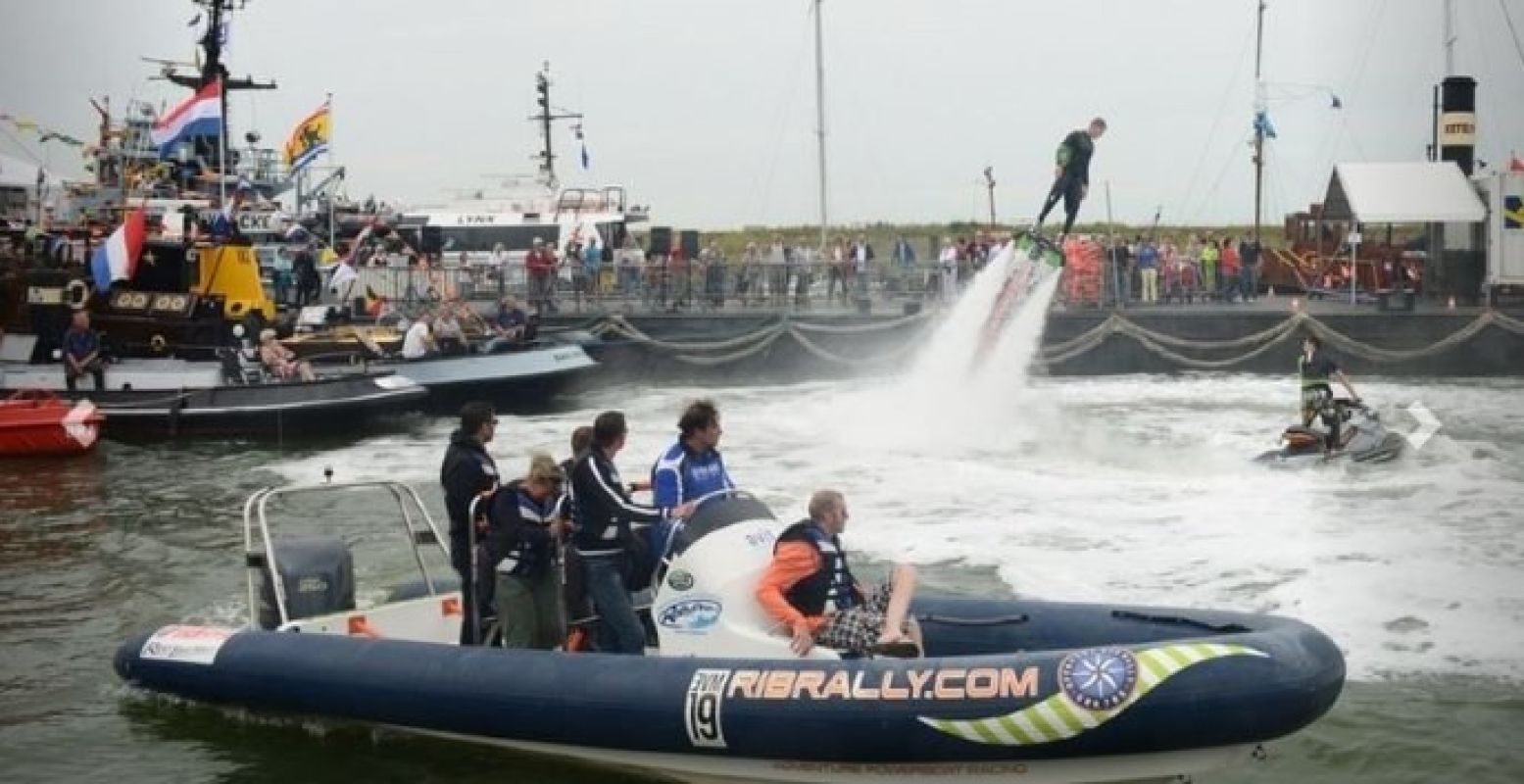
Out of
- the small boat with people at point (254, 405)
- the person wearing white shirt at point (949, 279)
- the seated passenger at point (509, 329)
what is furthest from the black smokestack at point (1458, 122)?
the small boat with people at point (254, 405)

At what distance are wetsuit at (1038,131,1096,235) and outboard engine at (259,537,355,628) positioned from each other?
12.7 meters

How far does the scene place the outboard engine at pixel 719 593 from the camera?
25.3ft

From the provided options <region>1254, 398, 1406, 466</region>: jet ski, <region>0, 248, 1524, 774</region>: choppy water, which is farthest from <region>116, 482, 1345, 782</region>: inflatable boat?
<region>1254, 398, 1406, 466</region>: jet ski

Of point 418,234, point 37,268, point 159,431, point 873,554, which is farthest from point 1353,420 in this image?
point 418,234

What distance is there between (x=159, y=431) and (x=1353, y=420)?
16.3m

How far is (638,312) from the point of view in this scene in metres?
32.6

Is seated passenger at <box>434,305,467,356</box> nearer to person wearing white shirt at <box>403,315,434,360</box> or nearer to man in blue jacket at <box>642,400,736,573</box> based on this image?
person wearing white shirt at <box>403,315,434,360</box>

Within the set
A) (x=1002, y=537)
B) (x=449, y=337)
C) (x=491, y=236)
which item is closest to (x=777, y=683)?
(x=1002, y=537)

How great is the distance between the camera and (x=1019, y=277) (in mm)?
24234

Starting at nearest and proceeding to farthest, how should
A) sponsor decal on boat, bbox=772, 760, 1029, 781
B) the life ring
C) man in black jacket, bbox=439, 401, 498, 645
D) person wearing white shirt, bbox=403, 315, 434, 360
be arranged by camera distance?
sponsor decal on boat, bbox=772, 760, 1029, 781
man in black jacket, bbox=439, 401, 498, 645
the life ring
person wearing white shirt, bbox=403, 315, 434, 360

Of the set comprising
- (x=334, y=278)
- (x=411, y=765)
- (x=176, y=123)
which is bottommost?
(x=411, y=765)

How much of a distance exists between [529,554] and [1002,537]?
7.39m

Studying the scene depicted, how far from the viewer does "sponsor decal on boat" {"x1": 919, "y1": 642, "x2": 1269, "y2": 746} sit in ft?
22.3

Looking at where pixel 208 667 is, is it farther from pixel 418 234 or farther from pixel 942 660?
pixel 418 234
